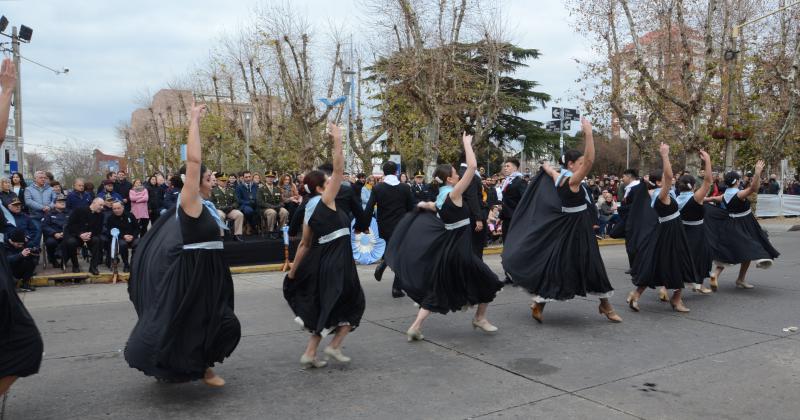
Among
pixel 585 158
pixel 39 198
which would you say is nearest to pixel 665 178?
pixel 585 158

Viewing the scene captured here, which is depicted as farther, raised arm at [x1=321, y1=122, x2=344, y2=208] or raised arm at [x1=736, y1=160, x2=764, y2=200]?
raised arm at [x1=736, y1=160, x2=764, y2=200]

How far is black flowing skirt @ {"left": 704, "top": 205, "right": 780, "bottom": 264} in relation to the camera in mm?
9297

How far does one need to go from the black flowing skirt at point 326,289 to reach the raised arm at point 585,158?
2.65 meters

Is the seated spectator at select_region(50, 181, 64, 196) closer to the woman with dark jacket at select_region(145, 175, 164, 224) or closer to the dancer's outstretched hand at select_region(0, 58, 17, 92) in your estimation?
the woman with dark jacket at select_region(145, 175, 164, 224)

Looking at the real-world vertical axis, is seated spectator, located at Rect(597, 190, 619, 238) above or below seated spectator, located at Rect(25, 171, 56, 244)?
below

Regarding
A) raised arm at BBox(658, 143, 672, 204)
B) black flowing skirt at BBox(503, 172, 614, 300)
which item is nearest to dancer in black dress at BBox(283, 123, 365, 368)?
black flowing skirt at BBox(503, 172, 614, 300)

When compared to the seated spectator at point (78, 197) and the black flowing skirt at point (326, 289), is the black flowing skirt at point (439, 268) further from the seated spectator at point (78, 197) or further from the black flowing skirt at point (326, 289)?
the seated spectator at point (78, 197)

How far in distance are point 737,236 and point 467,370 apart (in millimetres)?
6188

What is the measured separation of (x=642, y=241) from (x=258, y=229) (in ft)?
32.9

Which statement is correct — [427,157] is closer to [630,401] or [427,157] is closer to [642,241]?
[642,241]

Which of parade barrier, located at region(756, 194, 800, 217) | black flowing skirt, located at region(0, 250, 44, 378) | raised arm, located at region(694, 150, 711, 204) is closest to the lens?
black flowing skirt, located at region(0, 250, 44, 378)

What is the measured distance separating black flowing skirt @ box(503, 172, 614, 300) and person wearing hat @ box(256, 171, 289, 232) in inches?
350

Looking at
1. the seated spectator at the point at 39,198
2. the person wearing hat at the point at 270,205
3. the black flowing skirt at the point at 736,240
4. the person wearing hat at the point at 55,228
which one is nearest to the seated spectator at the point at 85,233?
the person wearing hat at the point at 55,228

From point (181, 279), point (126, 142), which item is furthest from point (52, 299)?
point (126, 142)
